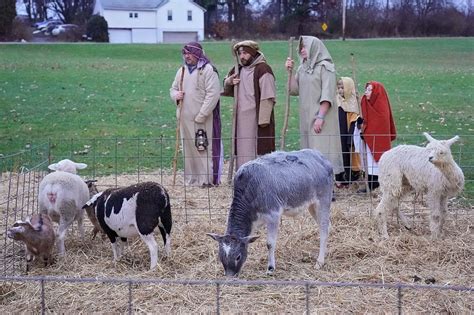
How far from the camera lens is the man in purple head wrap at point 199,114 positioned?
1045 cm

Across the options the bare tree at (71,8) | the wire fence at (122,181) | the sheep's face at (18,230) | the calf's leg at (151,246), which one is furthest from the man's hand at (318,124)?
the bare tree at (71,8)

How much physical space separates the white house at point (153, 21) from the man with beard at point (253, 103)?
53479mm

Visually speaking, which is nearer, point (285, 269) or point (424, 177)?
point (285, 269)

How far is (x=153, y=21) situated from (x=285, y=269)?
204 ft

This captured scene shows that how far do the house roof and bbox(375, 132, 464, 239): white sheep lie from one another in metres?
61.1

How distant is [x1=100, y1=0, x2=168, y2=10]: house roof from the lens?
2616 inches

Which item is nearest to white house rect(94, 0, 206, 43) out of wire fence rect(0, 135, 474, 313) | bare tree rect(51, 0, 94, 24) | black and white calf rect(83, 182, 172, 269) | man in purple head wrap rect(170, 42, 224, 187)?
bare tree rect(51, 0, 94, 24)

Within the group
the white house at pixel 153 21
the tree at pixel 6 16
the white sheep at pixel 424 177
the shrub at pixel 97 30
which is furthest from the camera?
the white house at pixel 153 21

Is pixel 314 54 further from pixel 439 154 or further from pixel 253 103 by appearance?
pixel 439 154

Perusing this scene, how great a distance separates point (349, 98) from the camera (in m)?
10.6

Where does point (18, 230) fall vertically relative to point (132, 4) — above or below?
below

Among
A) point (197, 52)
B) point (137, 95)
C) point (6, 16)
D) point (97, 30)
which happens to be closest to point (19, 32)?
point (6, 16)

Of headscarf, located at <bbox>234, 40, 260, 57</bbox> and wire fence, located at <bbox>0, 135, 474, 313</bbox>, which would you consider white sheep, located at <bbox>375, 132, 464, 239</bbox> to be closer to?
wire fence, located at <bbox>0, 135, 474, 313</bbox>

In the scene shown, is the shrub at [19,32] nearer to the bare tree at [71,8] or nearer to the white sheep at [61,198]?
the bare tree at [71,8]
